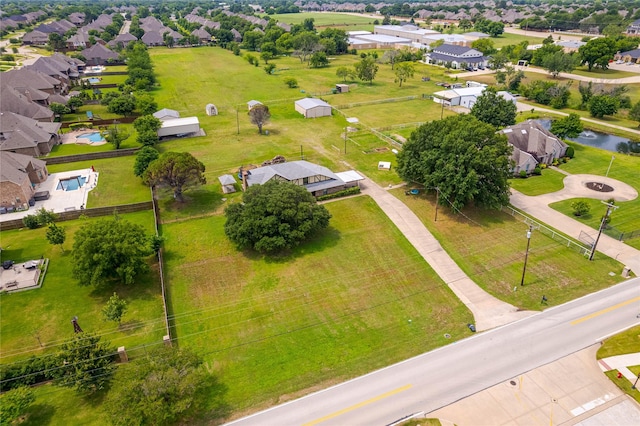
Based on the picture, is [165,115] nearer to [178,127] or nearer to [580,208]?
[178,127]

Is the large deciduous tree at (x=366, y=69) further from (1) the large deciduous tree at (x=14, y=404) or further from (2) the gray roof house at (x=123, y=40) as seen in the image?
(1) the large deciduous tree at (x=14, y=404)

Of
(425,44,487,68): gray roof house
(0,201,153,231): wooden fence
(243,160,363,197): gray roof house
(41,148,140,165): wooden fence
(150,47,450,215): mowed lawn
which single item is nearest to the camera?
(0,201,153,231): wooden fence

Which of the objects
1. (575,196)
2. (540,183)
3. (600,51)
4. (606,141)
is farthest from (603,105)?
(600,51)

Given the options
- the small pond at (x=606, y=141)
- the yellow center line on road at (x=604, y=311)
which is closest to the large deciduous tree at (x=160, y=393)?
the yellow center line on road at (x=604, y=311)

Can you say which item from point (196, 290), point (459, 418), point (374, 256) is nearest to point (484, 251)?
point (374, 256)

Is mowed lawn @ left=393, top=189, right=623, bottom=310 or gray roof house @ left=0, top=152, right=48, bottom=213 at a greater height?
gray roof house @ left=0, top=152, right=48, bottom=213

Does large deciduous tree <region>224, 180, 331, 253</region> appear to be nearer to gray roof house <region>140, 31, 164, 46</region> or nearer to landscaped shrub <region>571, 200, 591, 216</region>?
landscaped shrub <region>571, 200, 591, 216</region>

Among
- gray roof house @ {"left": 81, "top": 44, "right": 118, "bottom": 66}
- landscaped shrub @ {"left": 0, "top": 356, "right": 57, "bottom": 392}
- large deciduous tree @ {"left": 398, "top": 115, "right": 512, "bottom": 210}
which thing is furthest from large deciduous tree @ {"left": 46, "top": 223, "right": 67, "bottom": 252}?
gray roof house @ {"left": 81, "top": 44, "right": 118, "bottom": 66}
